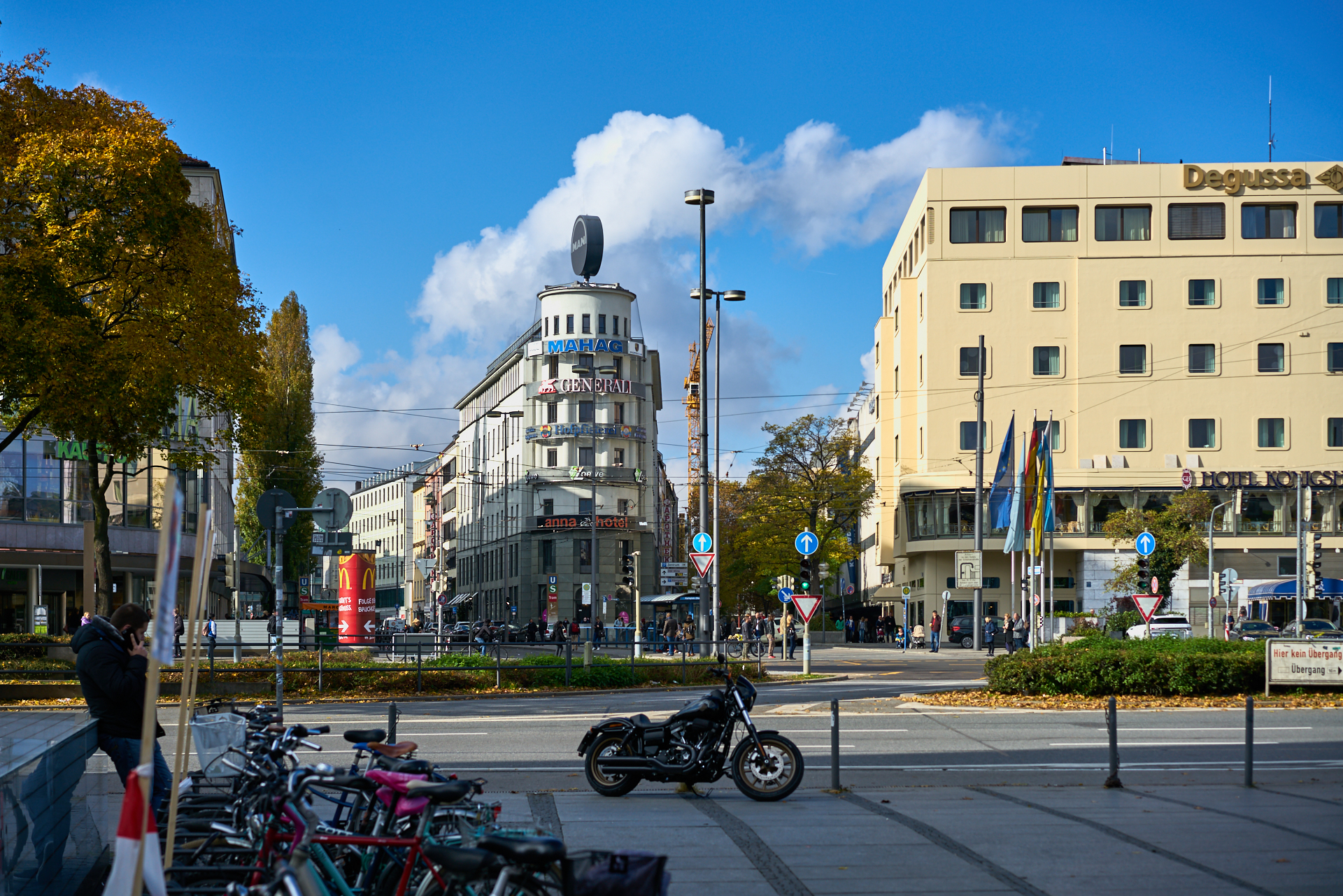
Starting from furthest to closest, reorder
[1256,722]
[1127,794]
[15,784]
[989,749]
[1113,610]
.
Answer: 1. [1113,610]
2. [1256,722]
3. [989,749]
4. [1127,794]
5. [15,784]

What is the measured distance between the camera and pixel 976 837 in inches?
→ 380

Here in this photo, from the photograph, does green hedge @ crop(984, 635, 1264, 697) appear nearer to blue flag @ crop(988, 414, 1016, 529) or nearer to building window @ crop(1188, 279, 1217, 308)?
blue flag @ crop(988, 414, 1016, 529)

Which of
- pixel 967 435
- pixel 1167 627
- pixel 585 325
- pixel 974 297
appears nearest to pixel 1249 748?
pixel 1167 627

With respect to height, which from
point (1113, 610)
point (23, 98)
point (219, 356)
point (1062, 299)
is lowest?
point (1113, 610)

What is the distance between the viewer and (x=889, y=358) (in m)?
81.8

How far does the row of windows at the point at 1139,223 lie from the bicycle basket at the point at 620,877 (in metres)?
66.8

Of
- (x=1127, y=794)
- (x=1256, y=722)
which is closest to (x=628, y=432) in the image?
(x=1256, y=722)

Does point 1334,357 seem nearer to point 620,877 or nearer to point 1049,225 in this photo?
point 1049,225

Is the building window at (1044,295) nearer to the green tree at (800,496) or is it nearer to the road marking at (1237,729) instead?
the green tree at (800,496)

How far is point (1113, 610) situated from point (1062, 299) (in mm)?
16911

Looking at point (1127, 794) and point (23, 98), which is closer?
point (1127, 794)

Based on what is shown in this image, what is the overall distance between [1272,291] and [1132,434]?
1014cm

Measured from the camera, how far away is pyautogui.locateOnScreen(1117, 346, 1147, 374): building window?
67.0 meters

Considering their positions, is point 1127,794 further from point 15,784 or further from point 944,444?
point 944,444
